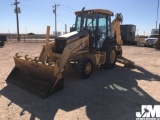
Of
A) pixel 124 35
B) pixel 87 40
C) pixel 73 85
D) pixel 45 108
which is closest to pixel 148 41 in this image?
pixel 124 35

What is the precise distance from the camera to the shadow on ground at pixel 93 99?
16.9 ft

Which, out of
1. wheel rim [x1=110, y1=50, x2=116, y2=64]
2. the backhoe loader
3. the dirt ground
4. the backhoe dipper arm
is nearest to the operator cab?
the backhoe loader

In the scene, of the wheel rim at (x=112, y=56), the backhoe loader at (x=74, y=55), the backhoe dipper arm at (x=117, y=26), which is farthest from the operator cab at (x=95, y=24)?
the backhoe dipper arm at (x=117, y=26)

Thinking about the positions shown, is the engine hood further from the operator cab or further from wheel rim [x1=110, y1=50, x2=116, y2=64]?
wheel rim [x1=110, y1=50, x2=116, y2=64]

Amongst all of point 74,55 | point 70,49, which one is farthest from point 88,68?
point 70,49

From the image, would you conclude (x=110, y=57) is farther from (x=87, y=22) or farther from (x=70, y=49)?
(x=70, y=49)

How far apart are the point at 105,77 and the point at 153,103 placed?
9.62 feet

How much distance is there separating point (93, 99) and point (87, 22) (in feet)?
13.9

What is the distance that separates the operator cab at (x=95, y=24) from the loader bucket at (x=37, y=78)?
117 inches

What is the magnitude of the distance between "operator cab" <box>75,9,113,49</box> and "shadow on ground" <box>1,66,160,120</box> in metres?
1.82

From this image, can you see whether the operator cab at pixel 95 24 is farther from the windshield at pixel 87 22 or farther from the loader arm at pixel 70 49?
the loader arm at pixel 70 49

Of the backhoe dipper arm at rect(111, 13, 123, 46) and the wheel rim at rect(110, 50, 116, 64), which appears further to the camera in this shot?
the backhoe dipper arm at rect(111, 13, 123, 46)

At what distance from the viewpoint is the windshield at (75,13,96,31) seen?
902 cm

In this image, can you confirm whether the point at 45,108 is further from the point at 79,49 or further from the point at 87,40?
the point at 87,40
